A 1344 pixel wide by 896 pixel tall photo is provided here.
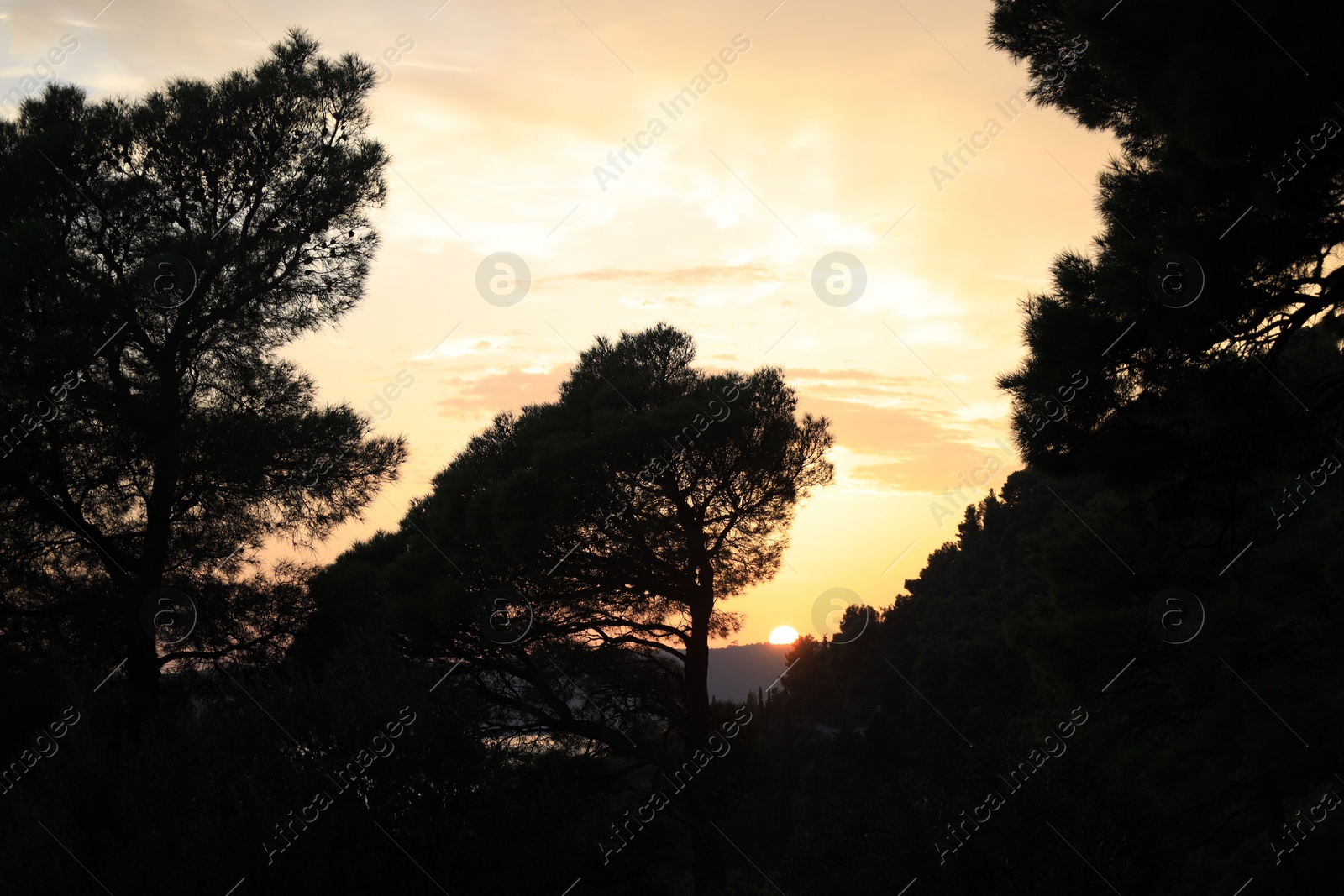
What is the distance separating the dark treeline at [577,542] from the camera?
284 inches

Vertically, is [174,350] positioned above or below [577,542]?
above

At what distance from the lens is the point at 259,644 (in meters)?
12.4

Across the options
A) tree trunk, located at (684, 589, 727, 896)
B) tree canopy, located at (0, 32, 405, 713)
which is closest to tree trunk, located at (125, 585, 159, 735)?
tree canopy, located at (0, 32, 405, 713)

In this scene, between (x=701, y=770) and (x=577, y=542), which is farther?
(x=577, y=542)

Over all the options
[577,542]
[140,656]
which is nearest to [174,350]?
[140,656]

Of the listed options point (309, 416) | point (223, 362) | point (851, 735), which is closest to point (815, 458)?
point (309, 416)

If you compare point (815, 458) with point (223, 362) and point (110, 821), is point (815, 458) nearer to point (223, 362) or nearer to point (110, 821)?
point (223, 362)

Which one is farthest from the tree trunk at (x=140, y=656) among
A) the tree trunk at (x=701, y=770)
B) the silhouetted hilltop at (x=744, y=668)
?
the silhouetted hilltop at (x=744, y=668)

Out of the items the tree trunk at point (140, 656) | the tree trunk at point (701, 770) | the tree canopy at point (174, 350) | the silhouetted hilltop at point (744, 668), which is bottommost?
the silhouetted hilltop at point (744, 668)

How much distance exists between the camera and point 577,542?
16.4 m

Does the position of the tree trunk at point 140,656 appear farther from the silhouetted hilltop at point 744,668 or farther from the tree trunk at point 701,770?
the silhouetted hilltop at point 744,668

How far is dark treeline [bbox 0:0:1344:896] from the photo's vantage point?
284 inches

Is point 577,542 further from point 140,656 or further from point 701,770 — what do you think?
point 140,656

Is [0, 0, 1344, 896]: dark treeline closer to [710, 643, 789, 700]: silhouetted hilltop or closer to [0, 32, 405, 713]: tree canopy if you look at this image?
[0, 32, 405, 713]: tree canopy
